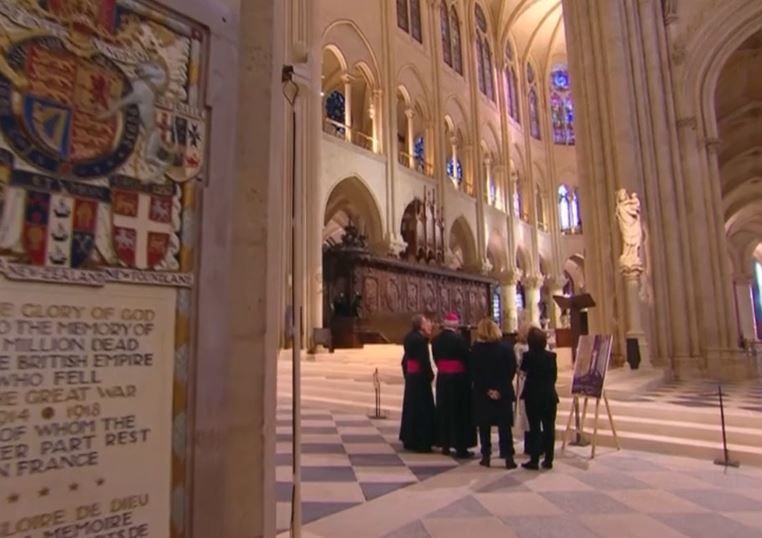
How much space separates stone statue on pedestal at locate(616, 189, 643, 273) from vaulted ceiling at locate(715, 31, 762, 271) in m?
6.84

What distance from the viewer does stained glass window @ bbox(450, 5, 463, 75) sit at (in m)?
27.7

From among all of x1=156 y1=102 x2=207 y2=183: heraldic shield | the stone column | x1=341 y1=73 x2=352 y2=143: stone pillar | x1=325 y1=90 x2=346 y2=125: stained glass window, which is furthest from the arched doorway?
x1=156 y1=102 x2=207 y2=183: heraldic shield

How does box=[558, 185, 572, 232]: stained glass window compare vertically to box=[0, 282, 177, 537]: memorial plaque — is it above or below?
above

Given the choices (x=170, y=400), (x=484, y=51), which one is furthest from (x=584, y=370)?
(x=484, y=51)

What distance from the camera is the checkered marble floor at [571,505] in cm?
314

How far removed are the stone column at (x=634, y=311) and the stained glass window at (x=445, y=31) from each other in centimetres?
1845

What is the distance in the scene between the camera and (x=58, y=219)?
1.57 meters

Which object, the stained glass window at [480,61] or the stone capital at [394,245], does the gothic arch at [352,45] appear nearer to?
the stone capital at [394,245]

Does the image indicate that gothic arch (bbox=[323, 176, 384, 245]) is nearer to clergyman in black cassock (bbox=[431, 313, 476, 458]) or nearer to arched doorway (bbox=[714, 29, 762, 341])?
arched doorway (bbox=[714, 29, 762, 341])

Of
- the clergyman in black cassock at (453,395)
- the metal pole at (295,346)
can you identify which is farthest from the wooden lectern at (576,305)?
the metal pole at (295,346)

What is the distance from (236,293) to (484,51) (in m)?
31.4

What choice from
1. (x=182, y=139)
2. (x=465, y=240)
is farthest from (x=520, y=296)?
(x=182, y=139)

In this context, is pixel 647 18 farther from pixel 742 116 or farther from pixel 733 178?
pixel 733 178

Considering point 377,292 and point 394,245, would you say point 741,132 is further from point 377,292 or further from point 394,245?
point 377,292
